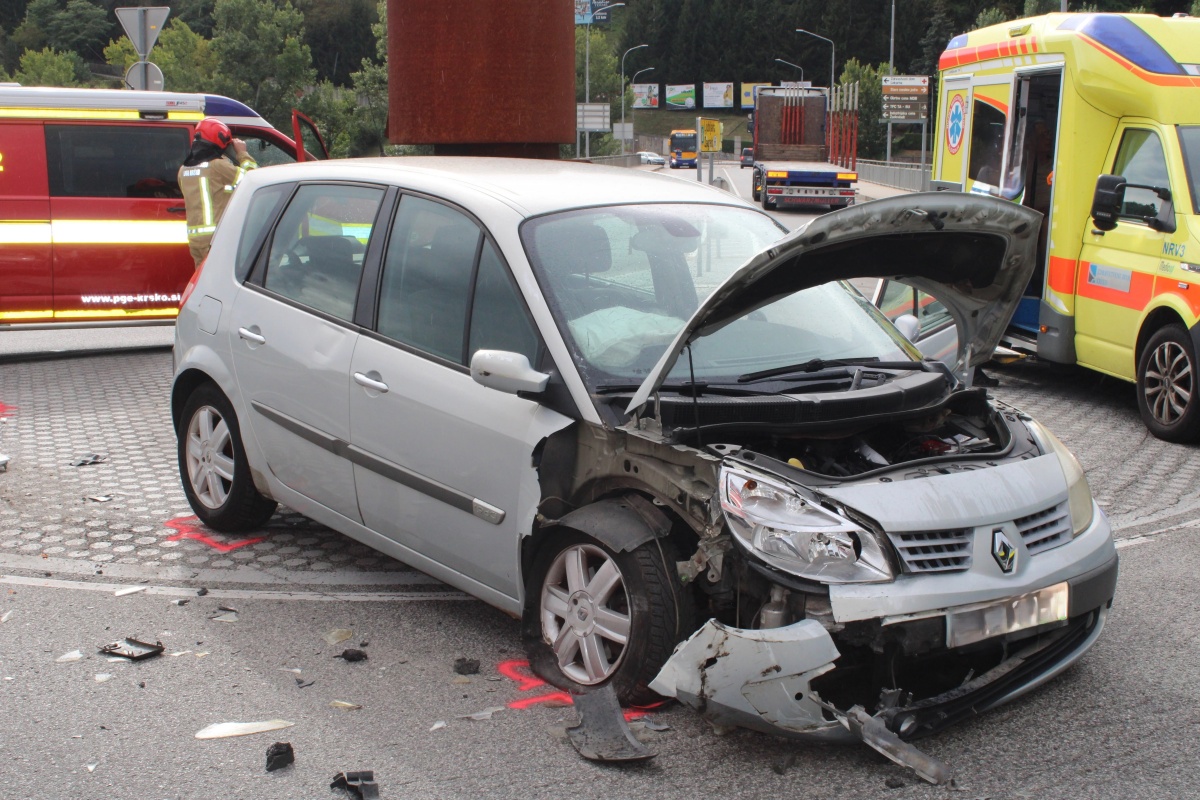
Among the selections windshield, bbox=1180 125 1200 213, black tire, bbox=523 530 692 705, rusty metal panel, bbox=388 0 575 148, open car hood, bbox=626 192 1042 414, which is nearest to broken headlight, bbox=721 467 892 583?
black tire, bbox=523 530 692 705

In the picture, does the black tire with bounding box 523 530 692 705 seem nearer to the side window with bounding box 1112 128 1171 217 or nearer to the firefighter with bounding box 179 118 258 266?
the side window with bounding box 1112 128 1171 217

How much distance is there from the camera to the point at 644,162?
90125mm

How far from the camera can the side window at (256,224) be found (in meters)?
5.43

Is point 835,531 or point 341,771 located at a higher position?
point 835,531

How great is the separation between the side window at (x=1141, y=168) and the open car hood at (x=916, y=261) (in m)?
4.40

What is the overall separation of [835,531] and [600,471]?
2.67 feet

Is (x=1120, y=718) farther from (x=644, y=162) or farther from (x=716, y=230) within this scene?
(x=644, y=162)

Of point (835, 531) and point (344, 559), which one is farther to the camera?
point (344, 559)

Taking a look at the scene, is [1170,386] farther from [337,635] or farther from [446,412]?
[337,635]

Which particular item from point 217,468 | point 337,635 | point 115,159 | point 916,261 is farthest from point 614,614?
point 115,159

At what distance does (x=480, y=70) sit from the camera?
975 cm

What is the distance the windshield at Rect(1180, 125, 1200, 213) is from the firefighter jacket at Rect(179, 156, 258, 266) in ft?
23.1

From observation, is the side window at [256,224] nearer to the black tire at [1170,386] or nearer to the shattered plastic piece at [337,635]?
the shattered plastic piece at [337,635]

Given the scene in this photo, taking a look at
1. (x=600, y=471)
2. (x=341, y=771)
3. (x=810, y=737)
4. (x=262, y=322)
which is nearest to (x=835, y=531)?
(x=810, y=737)
